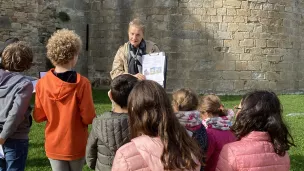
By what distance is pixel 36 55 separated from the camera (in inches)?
509

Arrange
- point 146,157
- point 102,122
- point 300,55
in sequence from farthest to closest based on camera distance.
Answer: point 300,55 < point 102,122 < point 146,157

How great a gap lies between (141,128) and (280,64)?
1152 centimetres

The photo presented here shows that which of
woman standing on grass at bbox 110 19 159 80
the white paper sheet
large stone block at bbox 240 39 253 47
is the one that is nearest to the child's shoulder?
the white paper sheet

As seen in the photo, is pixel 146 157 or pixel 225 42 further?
pixel 225 42

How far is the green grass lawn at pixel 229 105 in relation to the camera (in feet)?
17.6

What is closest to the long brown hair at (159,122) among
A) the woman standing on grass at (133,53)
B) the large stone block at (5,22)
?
the woman standing on grass at (133,53)

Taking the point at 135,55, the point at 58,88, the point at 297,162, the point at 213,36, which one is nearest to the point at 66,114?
the point at 58,88

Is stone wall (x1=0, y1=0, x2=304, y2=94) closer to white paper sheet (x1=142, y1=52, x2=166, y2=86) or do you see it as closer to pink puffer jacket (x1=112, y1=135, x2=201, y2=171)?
white paper sheet (x1=142, y1=52, x2=166, y2=86)

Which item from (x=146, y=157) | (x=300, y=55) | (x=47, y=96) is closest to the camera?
(x=146, y=157)

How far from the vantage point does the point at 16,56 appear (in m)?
3.69

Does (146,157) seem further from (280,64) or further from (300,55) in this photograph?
(300,55)

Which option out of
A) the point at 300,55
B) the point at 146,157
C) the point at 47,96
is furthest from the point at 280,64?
the point at 146,157

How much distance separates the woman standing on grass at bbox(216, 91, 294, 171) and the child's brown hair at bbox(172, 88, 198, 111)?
601 mm

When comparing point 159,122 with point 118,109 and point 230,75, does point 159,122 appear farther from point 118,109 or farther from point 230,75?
point 230,75
